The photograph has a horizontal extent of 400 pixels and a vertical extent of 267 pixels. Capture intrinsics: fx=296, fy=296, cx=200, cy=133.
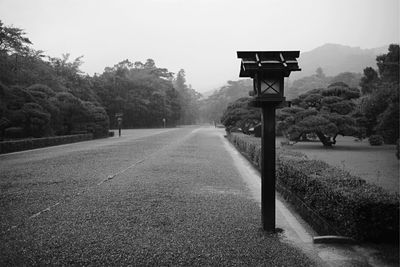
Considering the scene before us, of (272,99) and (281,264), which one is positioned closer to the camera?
(281,264)

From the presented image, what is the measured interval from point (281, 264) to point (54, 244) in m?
2.79

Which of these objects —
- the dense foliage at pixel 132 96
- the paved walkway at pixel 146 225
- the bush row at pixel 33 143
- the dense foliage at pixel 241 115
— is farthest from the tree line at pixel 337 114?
the dense foliage at pixel 132 96

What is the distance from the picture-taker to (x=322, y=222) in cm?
429

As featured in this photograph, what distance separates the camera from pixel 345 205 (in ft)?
11.9

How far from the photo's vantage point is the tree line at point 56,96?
768 inches

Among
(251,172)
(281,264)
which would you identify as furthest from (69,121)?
(281,264)

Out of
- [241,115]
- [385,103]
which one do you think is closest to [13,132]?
[241,115]

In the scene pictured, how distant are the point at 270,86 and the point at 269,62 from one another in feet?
1.13

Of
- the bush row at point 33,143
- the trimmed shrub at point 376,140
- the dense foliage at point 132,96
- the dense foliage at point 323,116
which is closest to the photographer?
the bush row at point 33,143

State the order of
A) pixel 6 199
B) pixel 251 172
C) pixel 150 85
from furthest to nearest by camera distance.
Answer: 1. pixel 150 85
2. pixel 251 172
3. pixel 6 199

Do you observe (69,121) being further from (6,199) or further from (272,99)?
(272,99)

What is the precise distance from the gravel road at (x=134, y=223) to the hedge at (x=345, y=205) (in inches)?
→ 29.1

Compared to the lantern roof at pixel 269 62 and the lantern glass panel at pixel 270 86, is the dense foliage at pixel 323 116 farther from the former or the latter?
the lantern glass panel at pixel 270 86

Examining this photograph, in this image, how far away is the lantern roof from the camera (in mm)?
4188
